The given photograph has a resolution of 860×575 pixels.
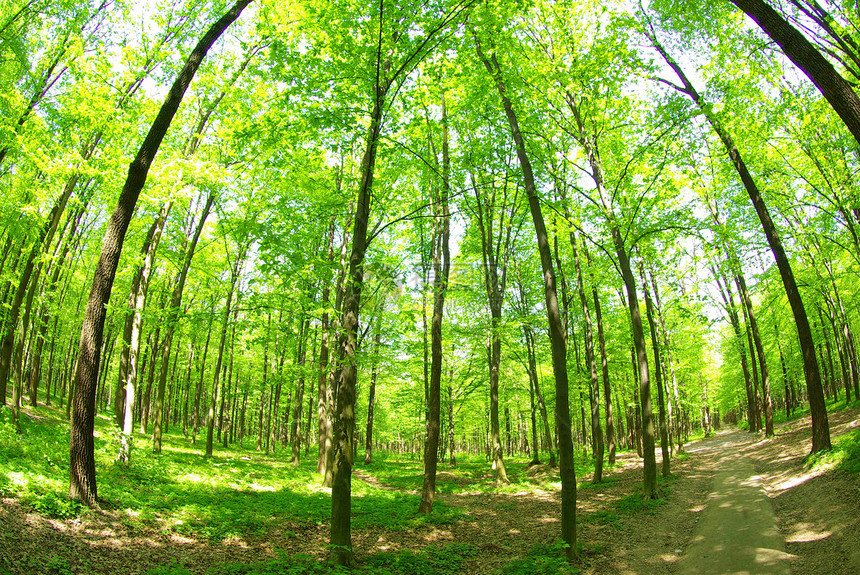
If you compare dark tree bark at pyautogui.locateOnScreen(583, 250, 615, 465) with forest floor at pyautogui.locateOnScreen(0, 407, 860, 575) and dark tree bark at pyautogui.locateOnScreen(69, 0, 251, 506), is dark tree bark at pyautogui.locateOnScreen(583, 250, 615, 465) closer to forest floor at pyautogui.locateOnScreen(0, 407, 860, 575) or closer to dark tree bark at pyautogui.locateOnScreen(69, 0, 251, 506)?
forest floor at pyautogui.locateOnScreen(0, 407, 860, 575)

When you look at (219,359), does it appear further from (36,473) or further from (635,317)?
(635,317)

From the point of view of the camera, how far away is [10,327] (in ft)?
38.2

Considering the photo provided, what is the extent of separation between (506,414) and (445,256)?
2186 centimetres

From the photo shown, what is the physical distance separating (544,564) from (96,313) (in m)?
8.46

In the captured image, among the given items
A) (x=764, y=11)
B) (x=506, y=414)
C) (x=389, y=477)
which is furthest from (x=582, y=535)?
(x=506, y=414)

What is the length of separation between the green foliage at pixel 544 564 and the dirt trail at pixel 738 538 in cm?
166

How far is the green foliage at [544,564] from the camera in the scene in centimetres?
620

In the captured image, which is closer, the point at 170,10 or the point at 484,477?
the point at 170,10

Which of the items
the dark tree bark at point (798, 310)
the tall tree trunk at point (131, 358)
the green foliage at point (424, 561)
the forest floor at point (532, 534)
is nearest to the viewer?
the forest floor at point (532, 534)

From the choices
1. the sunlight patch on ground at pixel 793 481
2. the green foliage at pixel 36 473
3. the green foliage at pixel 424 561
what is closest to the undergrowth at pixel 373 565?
the green foliage at pixel 424 561

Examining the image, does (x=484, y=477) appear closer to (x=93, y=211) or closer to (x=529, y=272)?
(x=529, y=272)

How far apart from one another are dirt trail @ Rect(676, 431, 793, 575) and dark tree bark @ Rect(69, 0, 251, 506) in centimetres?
958

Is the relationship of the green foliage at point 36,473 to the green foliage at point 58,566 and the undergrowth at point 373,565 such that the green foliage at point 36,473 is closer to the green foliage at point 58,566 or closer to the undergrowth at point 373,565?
the green foliage at point 58,566

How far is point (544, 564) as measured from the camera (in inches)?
251
